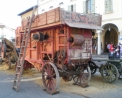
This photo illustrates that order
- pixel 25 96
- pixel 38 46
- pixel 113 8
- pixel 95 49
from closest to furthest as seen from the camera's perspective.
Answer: pixel 25 96 → pixel 38 46 → pixel 113 8 → pixel 95 49

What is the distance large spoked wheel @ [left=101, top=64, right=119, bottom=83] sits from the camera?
7305 millimetres

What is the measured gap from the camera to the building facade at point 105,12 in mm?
19578

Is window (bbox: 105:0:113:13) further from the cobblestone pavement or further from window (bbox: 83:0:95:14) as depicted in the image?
the cobblestone pavement

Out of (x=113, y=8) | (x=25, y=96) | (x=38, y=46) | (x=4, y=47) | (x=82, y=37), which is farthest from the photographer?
(x=113, y=8)

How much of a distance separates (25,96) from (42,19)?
2859 millimetres

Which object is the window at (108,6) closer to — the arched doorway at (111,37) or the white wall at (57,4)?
the white wall at (57,4)

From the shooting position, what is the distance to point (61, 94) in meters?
5.96

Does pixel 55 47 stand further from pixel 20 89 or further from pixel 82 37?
pixel 20 89

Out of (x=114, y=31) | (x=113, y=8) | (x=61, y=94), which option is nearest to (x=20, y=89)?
(x=61, y=94)

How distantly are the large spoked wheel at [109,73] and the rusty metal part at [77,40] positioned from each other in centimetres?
207

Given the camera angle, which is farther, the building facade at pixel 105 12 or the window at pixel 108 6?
the window at pixel 108 6

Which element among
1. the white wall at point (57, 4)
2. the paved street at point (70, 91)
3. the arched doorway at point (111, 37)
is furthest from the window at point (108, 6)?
the paved street at point (70, 91)

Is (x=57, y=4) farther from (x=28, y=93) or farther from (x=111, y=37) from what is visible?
(x=28, y=93)

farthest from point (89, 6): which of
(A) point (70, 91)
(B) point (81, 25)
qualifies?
(A) point (70, 91)
